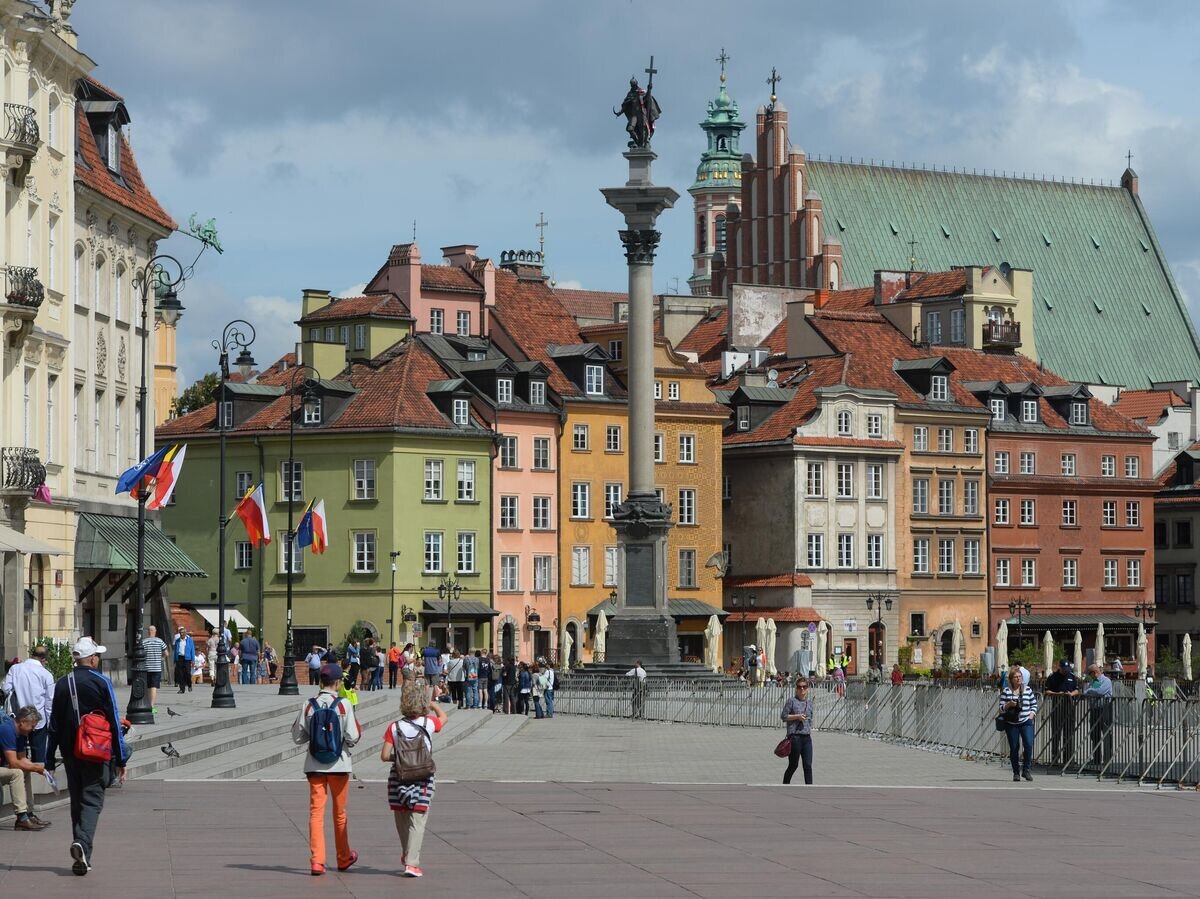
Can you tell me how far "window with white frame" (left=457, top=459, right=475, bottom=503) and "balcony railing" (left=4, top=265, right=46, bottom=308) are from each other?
48822 millimetres

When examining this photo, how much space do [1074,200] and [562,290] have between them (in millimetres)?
31973

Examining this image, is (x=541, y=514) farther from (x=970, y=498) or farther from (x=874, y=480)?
(x=970, y=498)

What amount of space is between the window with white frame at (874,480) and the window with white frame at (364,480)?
2290 cm

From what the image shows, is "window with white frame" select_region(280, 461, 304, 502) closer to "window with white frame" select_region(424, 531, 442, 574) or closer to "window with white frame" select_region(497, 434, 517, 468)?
"window with white frame" select_region(424, 531, 442, 574)

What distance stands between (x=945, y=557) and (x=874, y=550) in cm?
453

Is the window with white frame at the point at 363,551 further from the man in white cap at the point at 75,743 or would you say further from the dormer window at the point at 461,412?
the man in white cap at the point at 75,743

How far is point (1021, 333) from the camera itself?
123812 mm

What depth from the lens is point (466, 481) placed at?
96.9m

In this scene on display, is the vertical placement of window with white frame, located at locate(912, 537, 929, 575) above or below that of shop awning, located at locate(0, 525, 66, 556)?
above

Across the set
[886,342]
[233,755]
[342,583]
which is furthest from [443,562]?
[233,755]

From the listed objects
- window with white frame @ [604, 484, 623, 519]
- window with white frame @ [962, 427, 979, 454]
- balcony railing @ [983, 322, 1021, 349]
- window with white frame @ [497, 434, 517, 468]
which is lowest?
window with white frame @ [604, 484, 623, 519]

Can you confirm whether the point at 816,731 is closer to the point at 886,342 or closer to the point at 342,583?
the point at 342,583

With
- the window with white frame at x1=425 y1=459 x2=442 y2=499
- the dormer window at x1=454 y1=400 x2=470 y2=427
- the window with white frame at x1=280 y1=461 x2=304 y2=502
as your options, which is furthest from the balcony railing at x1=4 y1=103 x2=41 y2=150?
the dormer window at x1=454 y1=400 x2=470 y2=427

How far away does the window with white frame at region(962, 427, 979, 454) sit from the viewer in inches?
4333
